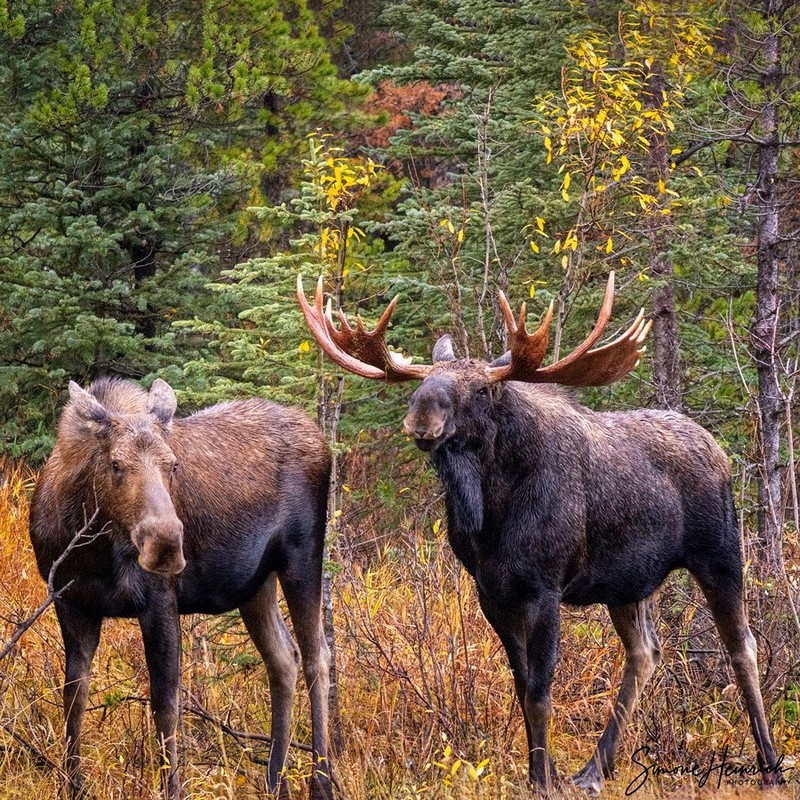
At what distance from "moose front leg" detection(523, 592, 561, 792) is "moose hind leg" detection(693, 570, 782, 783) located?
3.65 feet

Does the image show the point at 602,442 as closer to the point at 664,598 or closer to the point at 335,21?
the point at 664,598

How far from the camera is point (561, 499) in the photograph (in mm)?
5824

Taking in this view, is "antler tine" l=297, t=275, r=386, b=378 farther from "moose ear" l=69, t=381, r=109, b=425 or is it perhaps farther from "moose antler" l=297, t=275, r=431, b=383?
"moose ear" l=69, t=381, r=109, b=425

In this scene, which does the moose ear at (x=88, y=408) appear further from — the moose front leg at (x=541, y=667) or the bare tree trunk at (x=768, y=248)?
the bare tree trunk at (x=768, y=248)

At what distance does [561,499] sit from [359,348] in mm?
1293

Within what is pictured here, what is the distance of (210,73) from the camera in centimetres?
1131

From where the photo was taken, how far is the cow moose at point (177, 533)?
536cm

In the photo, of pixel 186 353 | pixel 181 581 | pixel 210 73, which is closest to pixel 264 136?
pixel 210 73

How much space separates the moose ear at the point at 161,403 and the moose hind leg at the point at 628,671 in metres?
2.59

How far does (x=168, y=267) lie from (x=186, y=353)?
983 mm

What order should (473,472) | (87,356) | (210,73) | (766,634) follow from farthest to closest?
(210,73)
(87,356)
(766,634)
(473,472)

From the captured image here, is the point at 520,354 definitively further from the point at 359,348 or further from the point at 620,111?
the point at 620,111

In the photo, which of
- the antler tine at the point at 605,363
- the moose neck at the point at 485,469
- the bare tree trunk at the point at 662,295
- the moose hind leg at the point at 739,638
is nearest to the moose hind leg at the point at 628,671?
the moose hind leg at the point at 739,638
